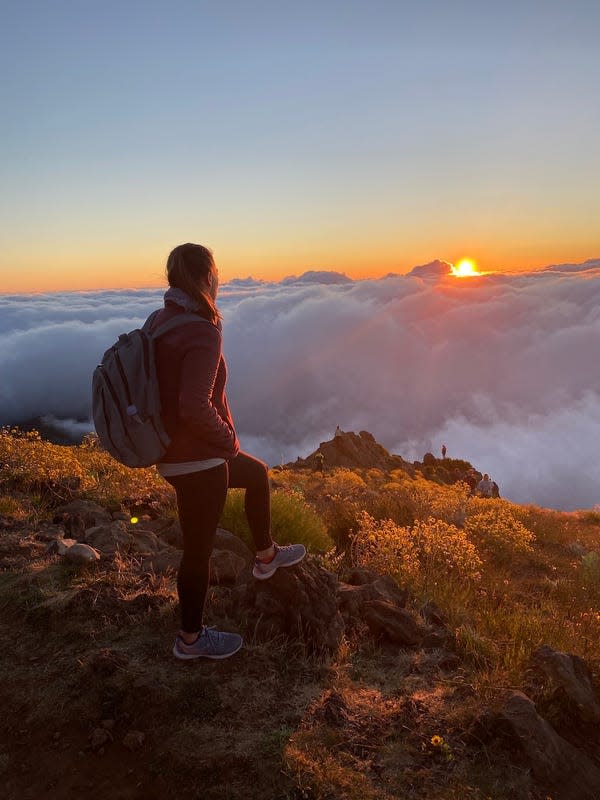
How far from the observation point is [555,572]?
26.7 feet

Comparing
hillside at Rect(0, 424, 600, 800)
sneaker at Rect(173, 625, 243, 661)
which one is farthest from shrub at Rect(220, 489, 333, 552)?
sneaker at Rect(173, 625, 243, 661)

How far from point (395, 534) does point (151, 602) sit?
9.17ft

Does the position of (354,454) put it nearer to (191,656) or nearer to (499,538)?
(499,538)

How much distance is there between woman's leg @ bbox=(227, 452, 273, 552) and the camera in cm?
319

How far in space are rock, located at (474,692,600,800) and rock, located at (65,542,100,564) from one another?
3.18 m

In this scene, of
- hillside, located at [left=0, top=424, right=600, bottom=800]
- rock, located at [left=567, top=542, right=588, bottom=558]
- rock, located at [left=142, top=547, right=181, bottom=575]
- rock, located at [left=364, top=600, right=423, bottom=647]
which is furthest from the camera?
rock, located at [left=567, top=542, right=588, bottom=558]

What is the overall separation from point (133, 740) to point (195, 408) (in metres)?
1.71

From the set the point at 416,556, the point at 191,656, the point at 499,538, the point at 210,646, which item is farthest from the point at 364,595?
the point at 499,538

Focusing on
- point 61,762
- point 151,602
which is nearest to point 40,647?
point 151,602

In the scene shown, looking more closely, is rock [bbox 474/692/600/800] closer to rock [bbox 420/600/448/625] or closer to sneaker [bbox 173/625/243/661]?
rock [bbox 420/600/448/625]

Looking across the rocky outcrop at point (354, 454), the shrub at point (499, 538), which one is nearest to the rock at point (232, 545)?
the shrub at point (499, 538)

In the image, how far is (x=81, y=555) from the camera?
4.40 meters

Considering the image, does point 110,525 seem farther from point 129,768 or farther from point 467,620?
point 467,620

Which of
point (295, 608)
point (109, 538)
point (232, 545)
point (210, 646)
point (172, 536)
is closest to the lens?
point (210, 646)
